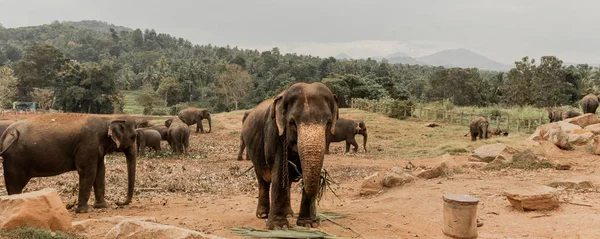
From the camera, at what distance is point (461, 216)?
5.65 m

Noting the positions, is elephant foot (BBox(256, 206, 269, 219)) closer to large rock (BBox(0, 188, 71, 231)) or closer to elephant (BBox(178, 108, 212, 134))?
large rock (BBox(0, 188, 71, 231))

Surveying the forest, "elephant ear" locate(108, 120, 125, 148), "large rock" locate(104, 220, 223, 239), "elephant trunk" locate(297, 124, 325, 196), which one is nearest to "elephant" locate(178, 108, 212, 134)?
the forest

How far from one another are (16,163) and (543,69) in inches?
1965

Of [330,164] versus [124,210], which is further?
[330,164]

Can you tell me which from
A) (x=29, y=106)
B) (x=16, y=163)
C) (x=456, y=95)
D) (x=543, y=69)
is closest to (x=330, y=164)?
(x=16, y=163)

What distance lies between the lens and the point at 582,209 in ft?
27.8

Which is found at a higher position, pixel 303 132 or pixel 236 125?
pixel 303 132

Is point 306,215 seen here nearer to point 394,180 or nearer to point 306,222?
point 306,222

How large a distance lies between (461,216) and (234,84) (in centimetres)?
6262

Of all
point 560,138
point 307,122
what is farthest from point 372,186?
point 560,138

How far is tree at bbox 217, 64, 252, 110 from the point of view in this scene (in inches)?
2621

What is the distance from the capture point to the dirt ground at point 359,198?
7.56 metres

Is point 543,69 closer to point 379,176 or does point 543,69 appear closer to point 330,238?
point 379,176

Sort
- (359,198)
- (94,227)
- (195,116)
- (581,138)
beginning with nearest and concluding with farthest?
(94,227), (359,198), (581,138), (195,116)
